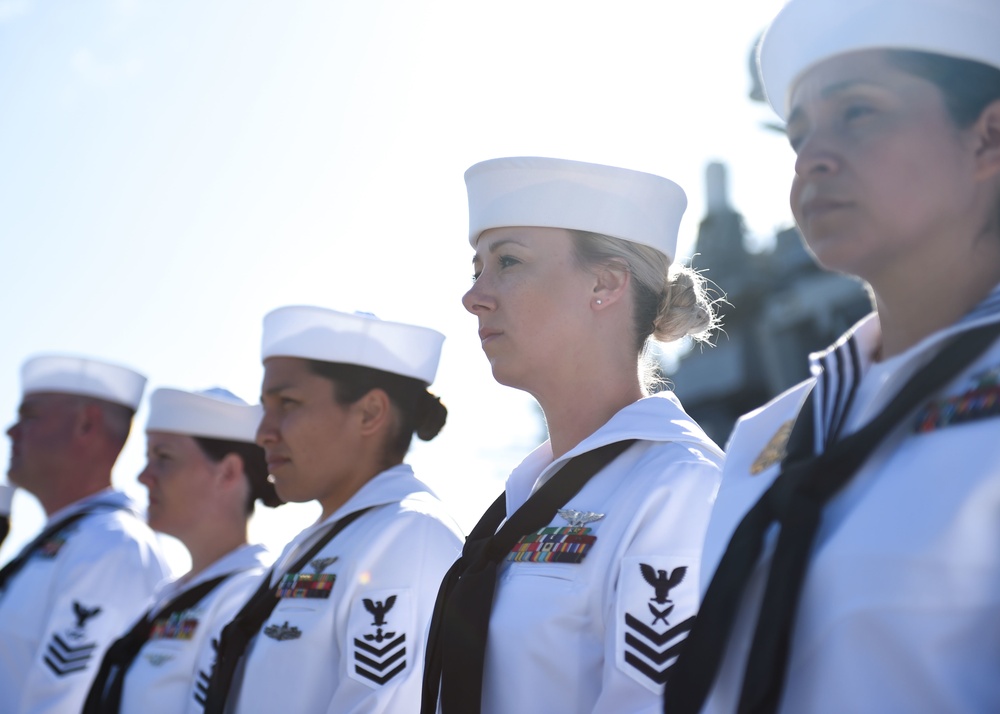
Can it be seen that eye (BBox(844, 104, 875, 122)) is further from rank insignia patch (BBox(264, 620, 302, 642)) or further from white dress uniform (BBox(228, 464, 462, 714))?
rank insignia patch (BBox(264, 620, 302, 642))

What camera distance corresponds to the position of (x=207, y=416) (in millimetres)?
5141

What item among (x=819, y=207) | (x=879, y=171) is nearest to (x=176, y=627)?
(x=819, y=207)

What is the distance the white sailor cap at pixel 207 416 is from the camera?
5.10 meters

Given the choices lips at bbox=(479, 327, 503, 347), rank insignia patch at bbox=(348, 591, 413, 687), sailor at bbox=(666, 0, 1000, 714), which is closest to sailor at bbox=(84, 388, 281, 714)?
rank insignia patch at bbox=(348, 591, 413, 687)

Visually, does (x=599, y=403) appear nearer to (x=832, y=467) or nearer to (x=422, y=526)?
(x=422, y=526)

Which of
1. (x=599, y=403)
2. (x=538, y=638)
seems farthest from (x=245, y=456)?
(x=538, y=638)

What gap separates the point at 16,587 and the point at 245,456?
4.02 ft

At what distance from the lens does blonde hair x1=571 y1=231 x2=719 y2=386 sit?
2.91 m

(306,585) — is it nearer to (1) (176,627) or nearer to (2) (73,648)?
(1) (176,627)

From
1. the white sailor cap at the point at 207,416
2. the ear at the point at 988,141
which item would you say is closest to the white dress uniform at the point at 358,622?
the white sailor cap at the point at 207,416

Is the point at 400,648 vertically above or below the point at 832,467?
below

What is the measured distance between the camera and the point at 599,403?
283cm

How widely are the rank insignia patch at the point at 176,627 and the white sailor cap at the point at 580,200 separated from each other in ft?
7.26

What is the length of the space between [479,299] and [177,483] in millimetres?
2650
